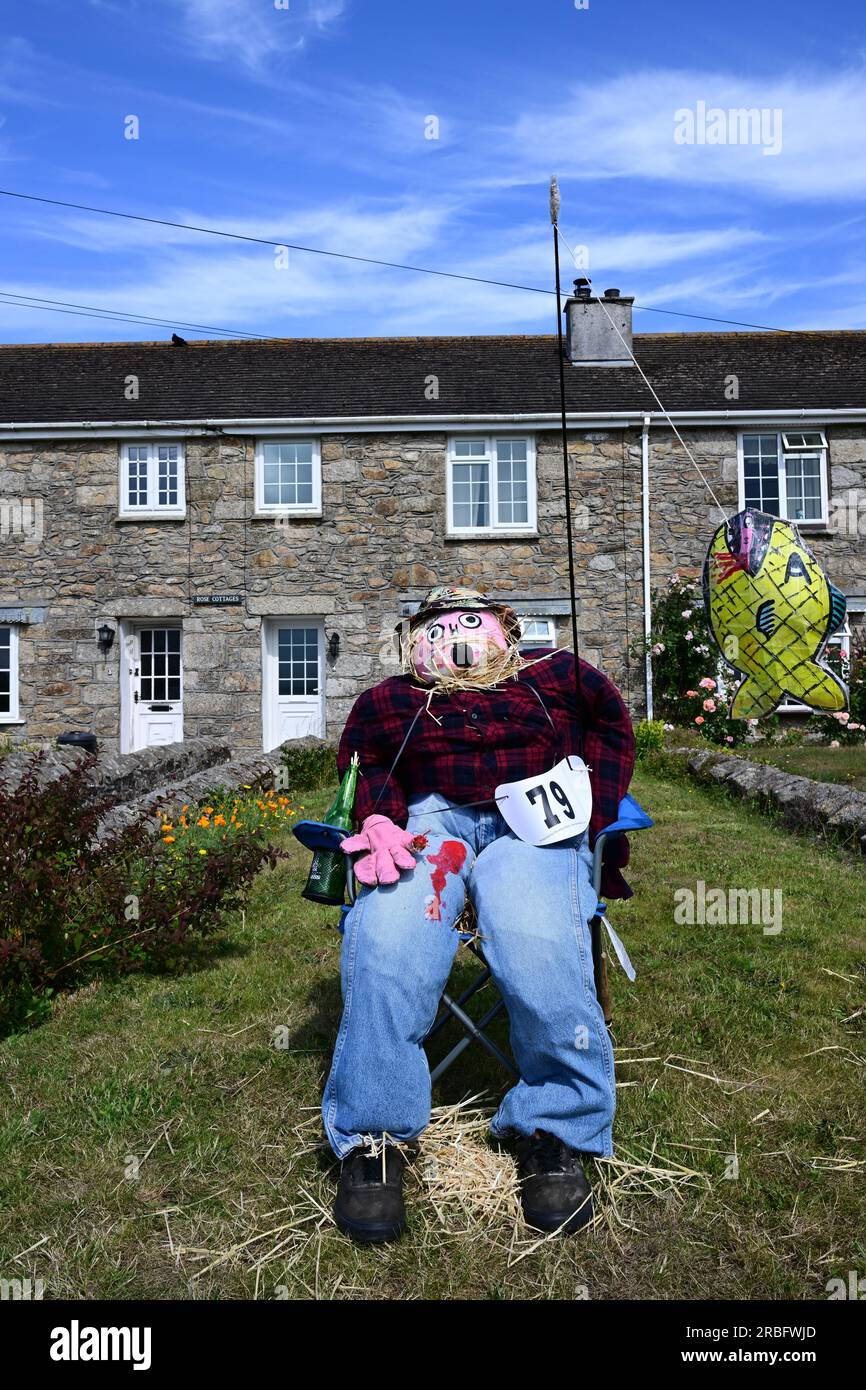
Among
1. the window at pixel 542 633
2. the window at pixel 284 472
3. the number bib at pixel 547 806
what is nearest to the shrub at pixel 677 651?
the window at pixel 542 633

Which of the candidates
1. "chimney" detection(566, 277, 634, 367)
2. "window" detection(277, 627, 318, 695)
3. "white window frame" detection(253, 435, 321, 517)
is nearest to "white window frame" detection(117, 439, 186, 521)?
"white window frame" detection(253, 435, 321, 517)

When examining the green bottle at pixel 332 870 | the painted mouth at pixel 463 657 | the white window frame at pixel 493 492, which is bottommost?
the green bottle at pixel 332 870

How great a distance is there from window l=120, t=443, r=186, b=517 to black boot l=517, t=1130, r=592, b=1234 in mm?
14389

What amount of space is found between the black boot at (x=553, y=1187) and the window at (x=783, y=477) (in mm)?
14294

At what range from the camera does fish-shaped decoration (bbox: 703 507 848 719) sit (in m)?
3.15

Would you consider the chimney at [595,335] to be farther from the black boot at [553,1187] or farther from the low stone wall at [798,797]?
the black boot at [553,1187]

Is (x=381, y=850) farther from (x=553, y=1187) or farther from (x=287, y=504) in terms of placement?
(x=287, y=504)

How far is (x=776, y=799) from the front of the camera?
901 centimetres

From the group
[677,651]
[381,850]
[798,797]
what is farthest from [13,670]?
[381,850]

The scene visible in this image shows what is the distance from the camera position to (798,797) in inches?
335

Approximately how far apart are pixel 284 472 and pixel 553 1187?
14.4 meters

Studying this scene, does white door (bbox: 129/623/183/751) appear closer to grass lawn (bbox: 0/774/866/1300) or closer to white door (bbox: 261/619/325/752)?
white door (bbox: 261/619/325/752)

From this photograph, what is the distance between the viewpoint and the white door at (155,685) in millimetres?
16141
